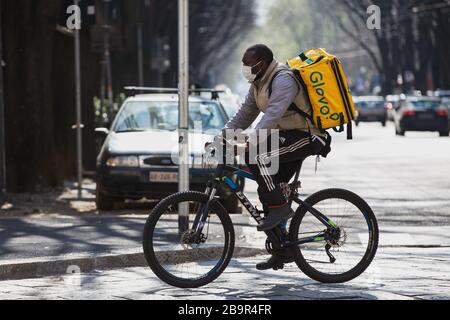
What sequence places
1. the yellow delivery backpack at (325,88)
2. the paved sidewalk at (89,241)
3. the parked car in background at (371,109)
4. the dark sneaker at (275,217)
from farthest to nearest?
the parked car in background at (371,109) → the paved sidewalk at (89,241) → the dark sneaker at (275,217) → the yellow delivery backpack at (325,88)

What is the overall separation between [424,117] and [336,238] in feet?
128

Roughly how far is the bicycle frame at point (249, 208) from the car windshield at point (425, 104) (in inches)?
1517

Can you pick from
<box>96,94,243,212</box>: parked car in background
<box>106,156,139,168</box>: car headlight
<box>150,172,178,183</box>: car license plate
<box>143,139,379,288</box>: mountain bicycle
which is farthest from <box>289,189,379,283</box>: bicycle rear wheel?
<box>106,156,139,168</box>: car headlight

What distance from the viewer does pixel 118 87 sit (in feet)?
130

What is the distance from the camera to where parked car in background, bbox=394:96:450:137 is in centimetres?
4731

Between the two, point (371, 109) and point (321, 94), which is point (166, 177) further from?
point (371, 109)

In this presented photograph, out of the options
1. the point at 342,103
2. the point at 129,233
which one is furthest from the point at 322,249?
the point at 129,233

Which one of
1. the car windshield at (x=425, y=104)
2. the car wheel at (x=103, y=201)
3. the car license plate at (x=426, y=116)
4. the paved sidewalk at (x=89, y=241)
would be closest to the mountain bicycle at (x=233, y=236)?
the paved sidewalk at (x=89, y=241)

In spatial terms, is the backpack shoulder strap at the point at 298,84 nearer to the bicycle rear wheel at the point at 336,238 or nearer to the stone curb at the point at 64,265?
the bicycle rear wheel at the point at 336,238

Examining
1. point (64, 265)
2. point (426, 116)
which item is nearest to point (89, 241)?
point (64, 265)

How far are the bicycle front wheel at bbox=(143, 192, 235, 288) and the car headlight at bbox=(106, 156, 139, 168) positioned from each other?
6754mm

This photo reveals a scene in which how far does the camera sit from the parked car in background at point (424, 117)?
4731cm

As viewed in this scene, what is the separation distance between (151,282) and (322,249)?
1.18 m
